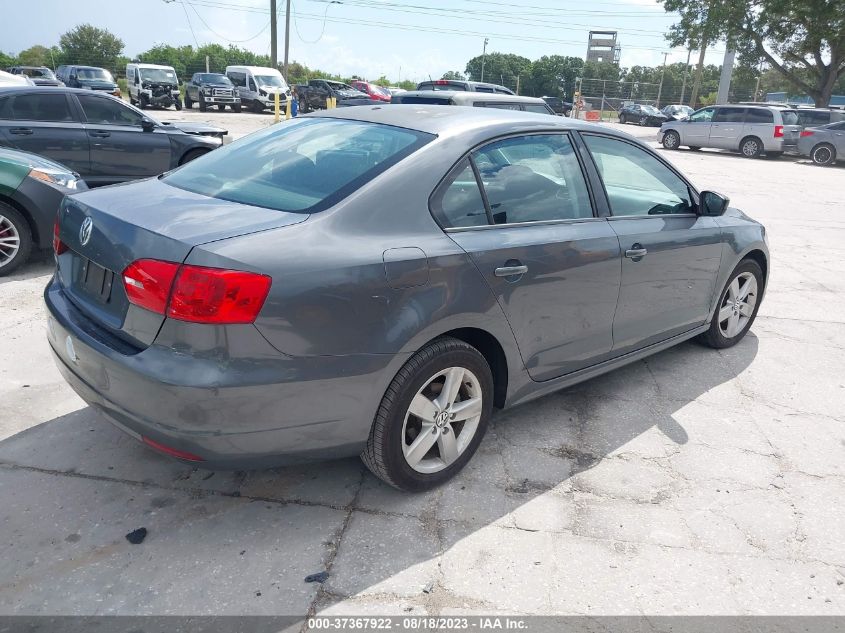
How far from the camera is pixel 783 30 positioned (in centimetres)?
3259

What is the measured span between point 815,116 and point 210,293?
27.5 meters

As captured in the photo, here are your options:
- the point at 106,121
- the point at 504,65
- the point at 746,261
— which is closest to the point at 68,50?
the point at 504,65

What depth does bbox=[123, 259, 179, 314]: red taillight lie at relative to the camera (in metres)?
2.40

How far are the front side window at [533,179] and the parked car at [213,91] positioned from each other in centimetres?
3035

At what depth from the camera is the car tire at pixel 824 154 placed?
22312mm

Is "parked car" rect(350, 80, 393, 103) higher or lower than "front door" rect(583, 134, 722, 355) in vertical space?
higher

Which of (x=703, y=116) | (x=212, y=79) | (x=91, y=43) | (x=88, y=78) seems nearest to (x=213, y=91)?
(x=212, y=79)

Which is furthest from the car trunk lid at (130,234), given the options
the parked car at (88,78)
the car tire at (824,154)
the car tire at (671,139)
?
the parked car at (88,78)

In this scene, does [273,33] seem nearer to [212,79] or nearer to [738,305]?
[212,79]

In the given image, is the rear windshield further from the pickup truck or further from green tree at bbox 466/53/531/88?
green tree at bbox 466/53/531/88

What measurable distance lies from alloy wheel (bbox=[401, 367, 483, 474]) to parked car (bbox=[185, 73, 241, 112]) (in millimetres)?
30942

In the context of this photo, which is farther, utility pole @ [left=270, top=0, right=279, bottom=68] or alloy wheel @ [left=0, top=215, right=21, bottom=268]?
utility pole @ [left=270, top=0, right=279, bottom=68]

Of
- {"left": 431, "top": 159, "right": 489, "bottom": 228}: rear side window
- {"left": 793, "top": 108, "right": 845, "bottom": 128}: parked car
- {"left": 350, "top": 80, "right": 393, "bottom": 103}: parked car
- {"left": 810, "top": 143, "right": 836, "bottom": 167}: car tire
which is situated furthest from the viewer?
{"left": 350, "top": 80, "right": 393, "bottom": 103}: parked car

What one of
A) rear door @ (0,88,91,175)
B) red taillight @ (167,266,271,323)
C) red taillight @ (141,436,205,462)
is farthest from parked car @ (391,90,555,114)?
red taillight @ (141,436,205,462)
